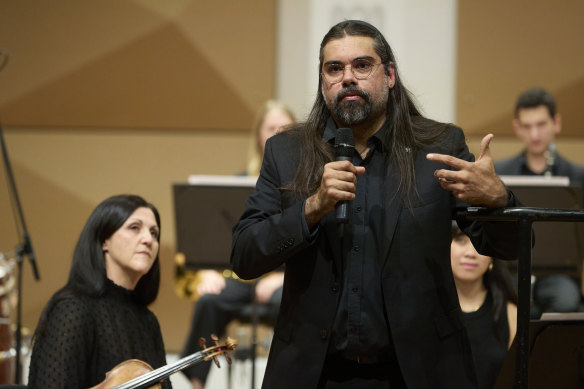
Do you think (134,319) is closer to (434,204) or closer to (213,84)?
(434,204)

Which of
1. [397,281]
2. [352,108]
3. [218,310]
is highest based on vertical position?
[352,108]

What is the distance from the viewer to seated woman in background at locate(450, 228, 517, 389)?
2.95 m

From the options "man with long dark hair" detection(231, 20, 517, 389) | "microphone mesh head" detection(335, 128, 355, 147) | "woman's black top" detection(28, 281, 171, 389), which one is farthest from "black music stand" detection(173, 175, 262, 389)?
"microphone mesh head" detection(335, 128, 355, 147)

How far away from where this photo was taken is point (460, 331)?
1.92 m

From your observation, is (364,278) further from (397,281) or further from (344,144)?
(344,144)

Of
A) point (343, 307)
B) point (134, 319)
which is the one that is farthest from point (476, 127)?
point (343, 307)

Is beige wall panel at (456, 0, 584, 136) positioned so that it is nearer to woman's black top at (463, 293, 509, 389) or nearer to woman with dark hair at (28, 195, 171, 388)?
woman's black top at (463, 293, 509, 389)

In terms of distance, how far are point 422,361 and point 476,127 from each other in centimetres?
373

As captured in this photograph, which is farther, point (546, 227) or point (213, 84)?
point (213, 84)

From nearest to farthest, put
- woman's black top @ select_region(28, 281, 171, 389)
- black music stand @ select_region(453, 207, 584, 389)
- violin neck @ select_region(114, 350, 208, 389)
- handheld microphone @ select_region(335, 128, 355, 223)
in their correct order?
black music stand @ select_region(453, 207, 584, 389) < handheld microphone @ select_region(335, 128, 355, 223) < violin neck @ select_region(114, 350, 208, 389) < woman's black top @ select_region(28, 281, 171, 389)

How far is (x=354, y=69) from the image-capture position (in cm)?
205

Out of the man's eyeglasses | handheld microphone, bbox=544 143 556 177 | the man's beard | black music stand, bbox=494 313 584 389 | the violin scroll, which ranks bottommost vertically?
the violin scroll

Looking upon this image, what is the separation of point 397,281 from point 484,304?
1.33 metres

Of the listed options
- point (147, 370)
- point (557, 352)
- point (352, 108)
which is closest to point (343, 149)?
point (352, 108)
